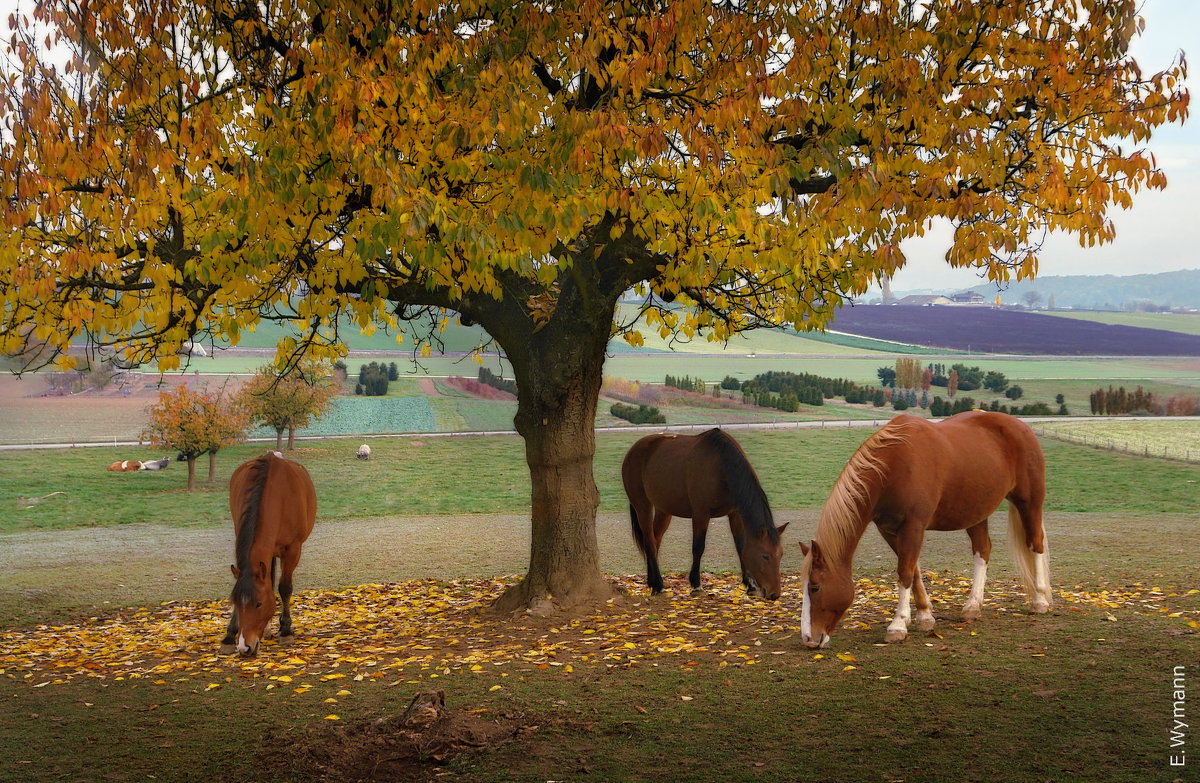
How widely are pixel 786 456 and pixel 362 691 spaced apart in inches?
834

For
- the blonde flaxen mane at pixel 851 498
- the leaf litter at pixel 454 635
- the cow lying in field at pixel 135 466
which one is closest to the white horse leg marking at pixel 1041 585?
the leaf litter at pixel 454 635

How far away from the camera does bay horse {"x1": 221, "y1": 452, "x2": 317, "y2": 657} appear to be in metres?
8.52

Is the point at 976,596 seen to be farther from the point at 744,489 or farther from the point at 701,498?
the point at 701,498

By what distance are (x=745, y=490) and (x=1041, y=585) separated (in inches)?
115

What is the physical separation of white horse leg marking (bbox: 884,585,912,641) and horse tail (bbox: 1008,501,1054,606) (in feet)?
5.34

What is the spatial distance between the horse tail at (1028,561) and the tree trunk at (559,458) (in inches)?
166

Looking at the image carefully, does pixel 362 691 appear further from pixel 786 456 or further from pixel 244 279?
pixel 786 456

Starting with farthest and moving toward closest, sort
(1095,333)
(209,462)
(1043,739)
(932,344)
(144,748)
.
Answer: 1. (1095,333)
2. (932,344)
3. (209,462)
4. (144,748)
5. (1043,739)

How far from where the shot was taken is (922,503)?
804 cm

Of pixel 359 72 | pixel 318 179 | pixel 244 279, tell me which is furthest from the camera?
pixel 244 279

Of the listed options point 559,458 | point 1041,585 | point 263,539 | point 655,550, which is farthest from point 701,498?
point 263,539

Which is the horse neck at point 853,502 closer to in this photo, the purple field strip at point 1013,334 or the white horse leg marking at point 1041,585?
the white horse leg marking at point 1041,585

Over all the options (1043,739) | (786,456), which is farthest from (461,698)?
(786,456)

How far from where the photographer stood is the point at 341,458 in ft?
91.4
